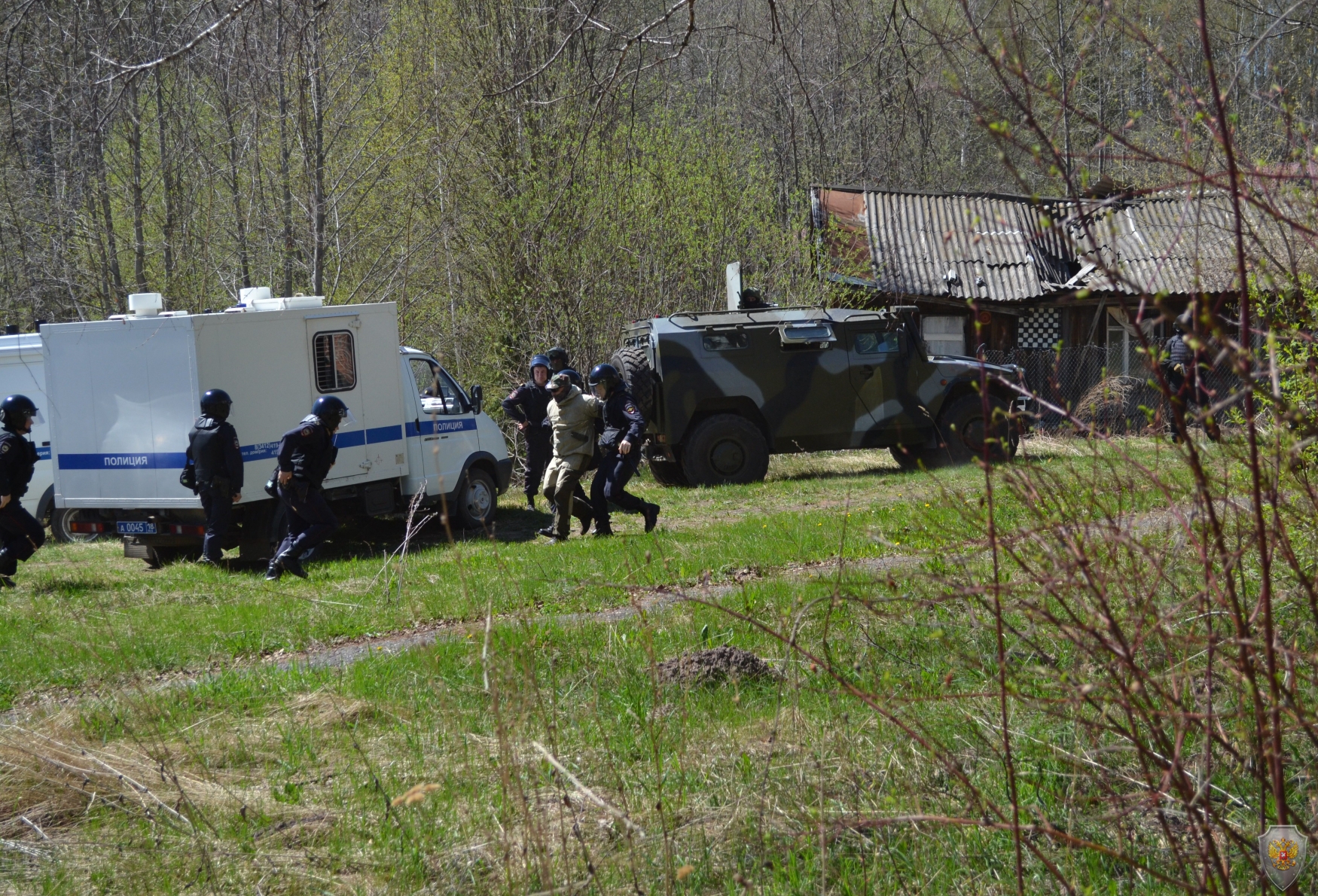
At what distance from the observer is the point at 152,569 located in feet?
37.4

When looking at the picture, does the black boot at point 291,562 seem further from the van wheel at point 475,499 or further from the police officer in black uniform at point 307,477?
the van wheel at point 475,499

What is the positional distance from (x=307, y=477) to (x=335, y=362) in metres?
2.35

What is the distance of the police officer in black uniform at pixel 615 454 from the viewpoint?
37.3 ft

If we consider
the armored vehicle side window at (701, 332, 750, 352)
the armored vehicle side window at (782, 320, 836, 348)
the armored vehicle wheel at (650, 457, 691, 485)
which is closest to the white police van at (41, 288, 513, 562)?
the armored vehicle wheel at (650, 457, 691, 485)

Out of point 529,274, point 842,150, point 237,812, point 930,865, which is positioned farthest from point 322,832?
point 842,150

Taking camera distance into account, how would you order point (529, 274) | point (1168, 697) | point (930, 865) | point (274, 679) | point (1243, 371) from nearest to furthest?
point (1243, 371) < point (1168, 697) < point (930, 865) < point (274, 679) < point (529, 274)

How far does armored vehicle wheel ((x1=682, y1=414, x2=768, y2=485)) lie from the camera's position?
15.6 m

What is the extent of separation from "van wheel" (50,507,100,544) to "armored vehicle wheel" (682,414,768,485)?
714 centimetres

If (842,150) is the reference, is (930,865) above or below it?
below

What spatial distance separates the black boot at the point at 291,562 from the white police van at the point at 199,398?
1222 mm

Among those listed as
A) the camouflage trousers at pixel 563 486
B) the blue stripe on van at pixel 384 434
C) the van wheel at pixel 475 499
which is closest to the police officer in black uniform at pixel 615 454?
the camouflage trousers at pixel 563 486

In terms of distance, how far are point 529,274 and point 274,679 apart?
1260cm

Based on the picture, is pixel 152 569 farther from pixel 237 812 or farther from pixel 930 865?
pixel 930 865

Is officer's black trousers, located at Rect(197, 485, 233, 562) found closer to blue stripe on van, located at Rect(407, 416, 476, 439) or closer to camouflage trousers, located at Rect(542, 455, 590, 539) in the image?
blue stripe on van, located at Rect(407, 416, 476, 439)
